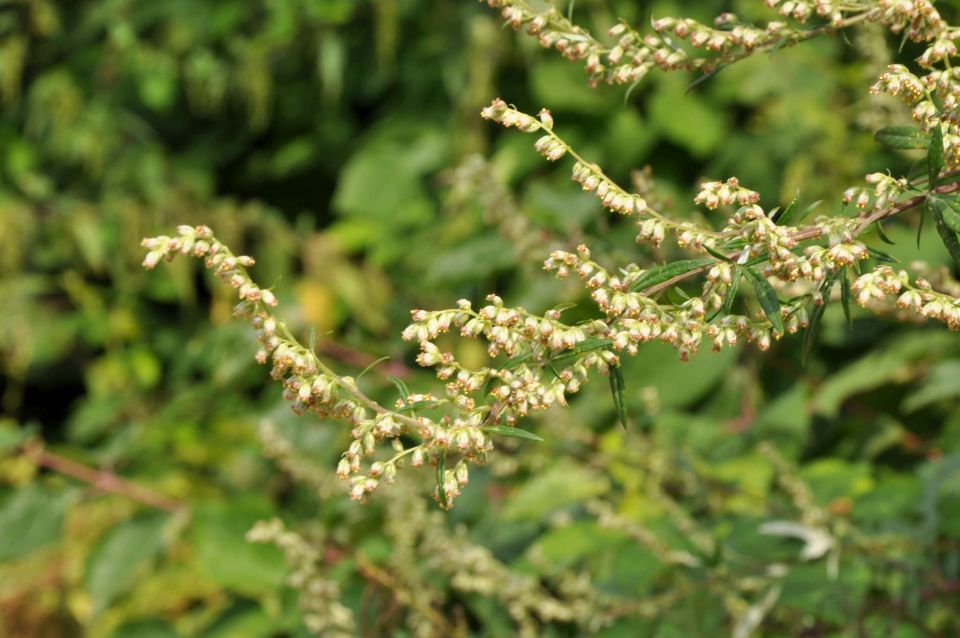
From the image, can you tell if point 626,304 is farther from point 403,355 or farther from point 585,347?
point 403,355

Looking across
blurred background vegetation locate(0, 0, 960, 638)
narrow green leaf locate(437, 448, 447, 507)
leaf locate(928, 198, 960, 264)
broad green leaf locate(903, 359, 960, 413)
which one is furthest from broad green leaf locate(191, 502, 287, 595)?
leaf locate(928, 198, 960, 264)

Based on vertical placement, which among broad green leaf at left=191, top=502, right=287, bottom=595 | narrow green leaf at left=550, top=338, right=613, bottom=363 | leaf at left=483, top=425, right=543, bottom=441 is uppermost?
narrow green leaf at left=550, top=338, right=613, bottom=363

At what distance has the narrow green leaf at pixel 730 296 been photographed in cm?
95

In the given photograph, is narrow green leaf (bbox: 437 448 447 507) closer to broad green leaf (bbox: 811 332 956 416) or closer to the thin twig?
broad green leaf (bbox: 811 332 956 416)

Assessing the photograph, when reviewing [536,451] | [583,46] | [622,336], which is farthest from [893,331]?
[622,336]

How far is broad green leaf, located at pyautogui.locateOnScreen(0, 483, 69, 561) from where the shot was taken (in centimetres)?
279

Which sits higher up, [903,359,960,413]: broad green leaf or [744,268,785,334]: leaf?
[744,268,785,334]: leaf

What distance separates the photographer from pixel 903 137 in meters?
1.08

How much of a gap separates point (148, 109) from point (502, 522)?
2.70 m

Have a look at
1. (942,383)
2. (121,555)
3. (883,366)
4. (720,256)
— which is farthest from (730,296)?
(121,555)

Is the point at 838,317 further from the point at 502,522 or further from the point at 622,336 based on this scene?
the point at 622,336

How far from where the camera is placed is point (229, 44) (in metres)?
4.05

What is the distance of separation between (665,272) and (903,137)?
309 mm

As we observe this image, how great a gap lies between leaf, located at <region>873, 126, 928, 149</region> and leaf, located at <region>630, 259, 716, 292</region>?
25 cm
